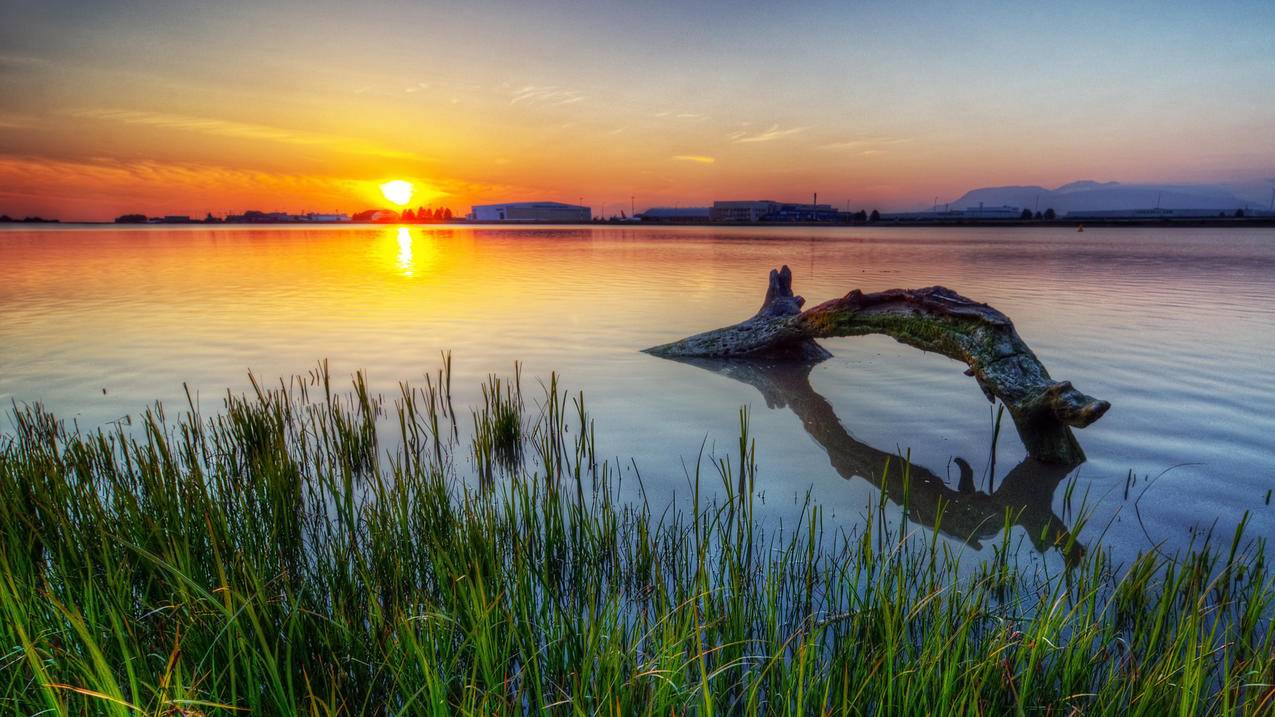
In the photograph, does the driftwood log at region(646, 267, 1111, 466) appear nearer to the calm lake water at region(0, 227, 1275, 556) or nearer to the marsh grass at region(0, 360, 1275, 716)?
the calm lake water at region(0, 227, 1275, 556)

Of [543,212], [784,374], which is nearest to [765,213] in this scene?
[543,212]

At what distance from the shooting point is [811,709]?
2.22m

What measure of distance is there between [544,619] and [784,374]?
681cm

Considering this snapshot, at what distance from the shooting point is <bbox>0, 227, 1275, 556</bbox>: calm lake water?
479 centimetres

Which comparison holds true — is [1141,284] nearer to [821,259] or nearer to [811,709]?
[821,259]

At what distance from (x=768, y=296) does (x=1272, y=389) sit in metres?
6.30

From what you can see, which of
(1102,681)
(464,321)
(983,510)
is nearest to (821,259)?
(464,321)

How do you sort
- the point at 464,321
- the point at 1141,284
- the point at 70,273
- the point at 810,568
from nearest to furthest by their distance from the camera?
the point at 810,568, the point at 464,321, the point at 1141,284, the point at 70,273

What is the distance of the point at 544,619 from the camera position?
2582 millimetres

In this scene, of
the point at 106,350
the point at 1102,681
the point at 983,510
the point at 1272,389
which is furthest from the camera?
the point at 106,350

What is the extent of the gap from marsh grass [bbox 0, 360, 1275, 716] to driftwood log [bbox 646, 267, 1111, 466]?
1.47 meters

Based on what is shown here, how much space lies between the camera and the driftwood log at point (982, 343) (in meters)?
5.07

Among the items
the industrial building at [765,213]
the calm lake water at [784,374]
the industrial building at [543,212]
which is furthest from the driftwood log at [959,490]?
the industrial building at [543,212]

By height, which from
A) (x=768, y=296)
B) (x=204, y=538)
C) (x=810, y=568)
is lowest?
(x=810, y=568)
